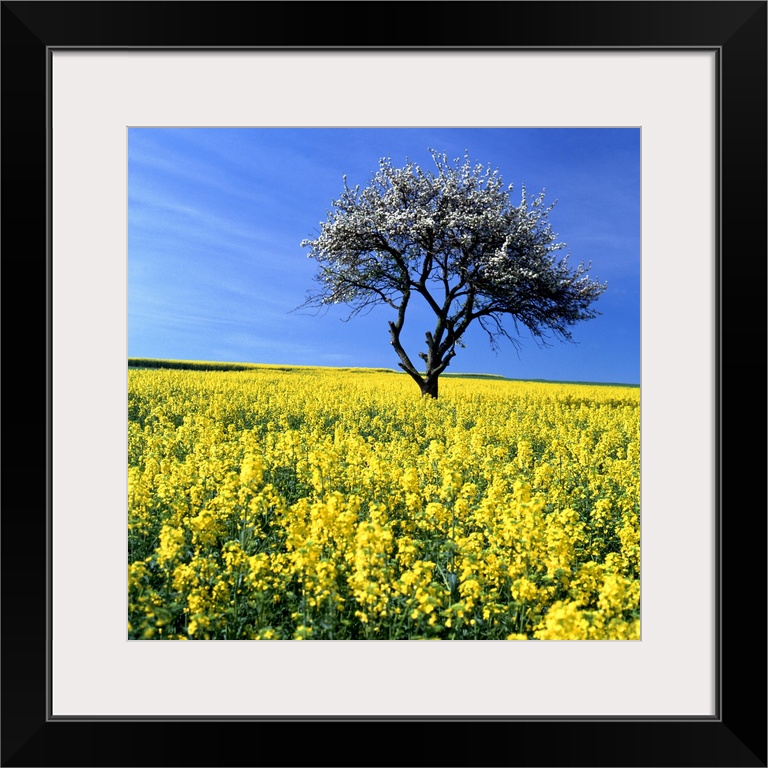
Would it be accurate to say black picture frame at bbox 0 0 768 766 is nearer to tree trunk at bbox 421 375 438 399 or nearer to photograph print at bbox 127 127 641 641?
photograph print at bbox 127 127 641 641

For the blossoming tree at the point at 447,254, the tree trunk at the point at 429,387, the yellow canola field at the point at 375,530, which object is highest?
the blossoming tree at the point at 447,254

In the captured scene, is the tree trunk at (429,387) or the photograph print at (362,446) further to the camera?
the tree trunk at (429,387)

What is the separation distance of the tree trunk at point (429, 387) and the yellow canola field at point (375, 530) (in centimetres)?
13

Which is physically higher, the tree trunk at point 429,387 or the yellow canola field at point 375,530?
the tree trunk at point 429,387
